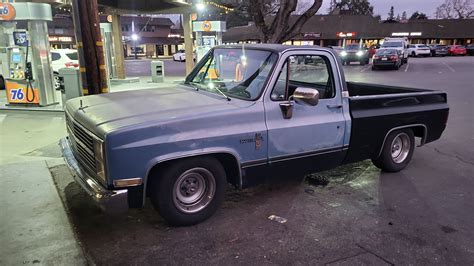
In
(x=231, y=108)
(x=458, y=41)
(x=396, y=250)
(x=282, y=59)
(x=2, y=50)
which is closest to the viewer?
(x=396, y=250)

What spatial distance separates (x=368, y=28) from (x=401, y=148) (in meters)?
56.4

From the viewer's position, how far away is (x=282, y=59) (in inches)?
171

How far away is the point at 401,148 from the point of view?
234 inches

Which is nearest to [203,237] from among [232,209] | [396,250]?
[232,209]

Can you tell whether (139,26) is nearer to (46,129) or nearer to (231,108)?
(46,129)

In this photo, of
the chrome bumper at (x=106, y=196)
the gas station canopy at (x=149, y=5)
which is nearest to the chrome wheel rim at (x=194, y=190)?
the chrome bumper at (x=106, y=196)

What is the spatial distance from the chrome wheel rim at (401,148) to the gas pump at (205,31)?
13.8 meters

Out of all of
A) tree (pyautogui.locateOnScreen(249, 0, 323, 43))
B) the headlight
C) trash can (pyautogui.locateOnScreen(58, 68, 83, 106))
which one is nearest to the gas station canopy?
tree (pyautogui.locateOnScreen(249, 0, 323, 43))

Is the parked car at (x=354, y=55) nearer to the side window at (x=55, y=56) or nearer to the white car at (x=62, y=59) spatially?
the white car at (x=62, y=59)

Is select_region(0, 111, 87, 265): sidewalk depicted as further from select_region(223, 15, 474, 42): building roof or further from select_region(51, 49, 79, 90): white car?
select_region(223, 15, 474, 42): building roof

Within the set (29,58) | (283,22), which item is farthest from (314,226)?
(283,22)

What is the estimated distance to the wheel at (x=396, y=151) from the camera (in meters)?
5.59

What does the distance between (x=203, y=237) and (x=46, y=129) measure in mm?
6121

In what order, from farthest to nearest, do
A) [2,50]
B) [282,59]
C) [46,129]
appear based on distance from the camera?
1. [2,50]
2. [46,129]
3. [282,59]
